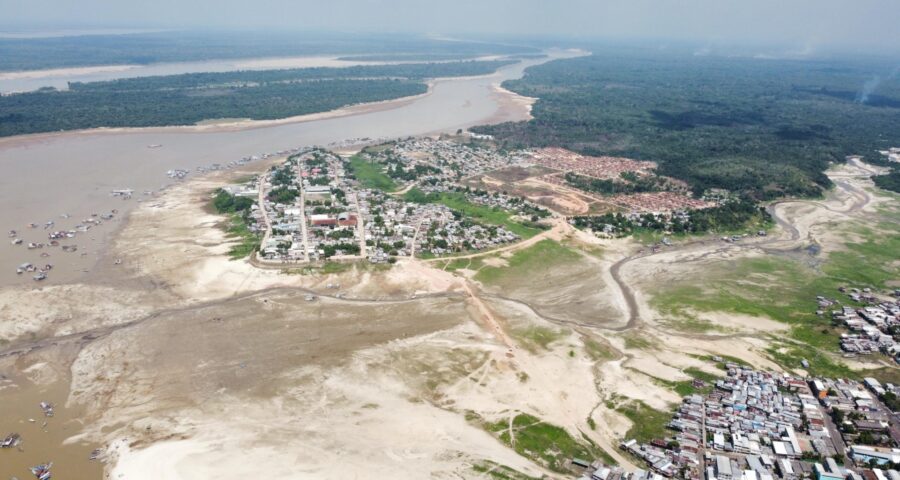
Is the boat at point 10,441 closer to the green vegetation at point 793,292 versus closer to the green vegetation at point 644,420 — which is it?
the green vegetation at point 644,420

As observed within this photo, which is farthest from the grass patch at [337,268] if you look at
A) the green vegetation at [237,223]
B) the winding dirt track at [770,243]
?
the winding dirt track at [770,243]

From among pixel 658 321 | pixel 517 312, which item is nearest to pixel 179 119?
pixel 517 312

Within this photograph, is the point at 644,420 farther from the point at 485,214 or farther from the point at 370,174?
the point at 370,174

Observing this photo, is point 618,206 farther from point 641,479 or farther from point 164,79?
point 164,79

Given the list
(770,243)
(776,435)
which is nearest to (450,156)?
(770,243)

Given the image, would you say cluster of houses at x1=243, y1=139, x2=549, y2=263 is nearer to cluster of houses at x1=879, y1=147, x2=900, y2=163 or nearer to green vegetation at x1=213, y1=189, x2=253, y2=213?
green vegetation at x1=213, y1=189, x2=253, y2=213

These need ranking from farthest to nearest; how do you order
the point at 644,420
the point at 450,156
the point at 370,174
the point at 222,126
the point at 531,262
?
the point at 222,126 < the point at 450,156 < the point at 370,174 < the point at 531,262 < the point at 644,420

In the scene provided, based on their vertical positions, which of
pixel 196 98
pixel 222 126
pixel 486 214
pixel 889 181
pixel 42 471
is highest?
pixel 196 98
